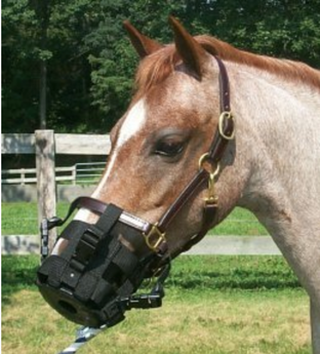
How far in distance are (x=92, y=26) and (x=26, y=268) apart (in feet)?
105

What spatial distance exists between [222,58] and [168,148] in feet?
1.37

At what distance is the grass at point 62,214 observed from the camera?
10750mm

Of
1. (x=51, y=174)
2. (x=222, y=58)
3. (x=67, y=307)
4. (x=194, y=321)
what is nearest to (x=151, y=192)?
(x=67, y=307)

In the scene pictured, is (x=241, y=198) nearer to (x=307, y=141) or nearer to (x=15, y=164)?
(x=307, y=141)

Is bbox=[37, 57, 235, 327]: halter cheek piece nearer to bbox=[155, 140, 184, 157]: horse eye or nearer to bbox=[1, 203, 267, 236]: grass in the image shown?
bbox=[155, 140, 184, 157]: horse eye

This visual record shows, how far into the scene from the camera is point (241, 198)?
7.30 feet

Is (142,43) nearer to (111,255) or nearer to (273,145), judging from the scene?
(273,145)

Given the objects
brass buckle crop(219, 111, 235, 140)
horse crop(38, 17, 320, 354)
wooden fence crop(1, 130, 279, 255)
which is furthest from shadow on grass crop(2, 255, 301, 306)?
brass buckle crop(219, 111, 235, 140)

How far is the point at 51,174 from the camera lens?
20.1ft

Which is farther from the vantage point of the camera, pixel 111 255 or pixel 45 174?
pixel 45 174

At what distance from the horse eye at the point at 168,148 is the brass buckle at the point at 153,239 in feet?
0.74

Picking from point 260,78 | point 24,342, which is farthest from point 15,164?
point 260,78

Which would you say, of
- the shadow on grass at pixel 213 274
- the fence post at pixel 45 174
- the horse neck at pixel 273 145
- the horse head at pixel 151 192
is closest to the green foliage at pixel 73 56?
the shadow on grass at pixel 213 274

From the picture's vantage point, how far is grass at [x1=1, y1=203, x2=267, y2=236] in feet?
35.3
